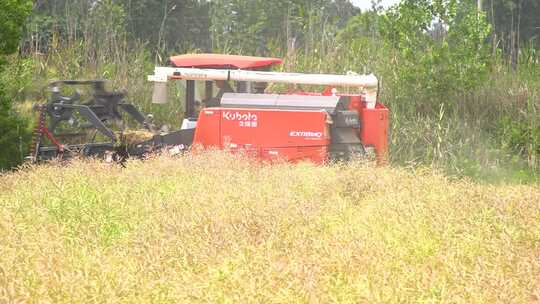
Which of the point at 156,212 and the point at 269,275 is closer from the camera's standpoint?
the point at 269,275

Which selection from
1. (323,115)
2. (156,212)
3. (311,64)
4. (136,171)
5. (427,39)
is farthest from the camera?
(311,64)

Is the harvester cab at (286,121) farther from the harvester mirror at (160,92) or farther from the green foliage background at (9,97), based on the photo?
the green foliage background at (9,97)

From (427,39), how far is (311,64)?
229cm

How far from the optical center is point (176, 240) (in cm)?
561

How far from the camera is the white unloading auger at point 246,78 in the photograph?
498 inches

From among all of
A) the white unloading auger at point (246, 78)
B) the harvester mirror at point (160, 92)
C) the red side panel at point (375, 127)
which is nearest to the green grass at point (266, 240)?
the red side panel at point (375, 127)

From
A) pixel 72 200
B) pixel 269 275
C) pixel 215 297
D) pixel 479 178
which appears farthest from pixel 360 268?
pixel 479 178

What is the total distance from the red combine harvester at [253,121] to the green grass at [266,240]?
282 centimetres

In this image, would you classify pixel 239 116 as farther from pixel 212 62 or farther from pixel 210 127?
pixel 212 62

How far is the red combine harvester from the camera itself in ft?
38.5

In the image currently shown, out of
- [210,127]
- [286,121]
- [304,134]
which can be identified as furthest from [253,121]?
[304,134]

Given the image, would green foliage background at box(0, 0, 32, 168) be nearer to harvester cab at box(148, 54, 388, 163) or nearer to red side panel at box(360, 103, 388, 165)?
harvester cab at box(148, 54, 388, 163)

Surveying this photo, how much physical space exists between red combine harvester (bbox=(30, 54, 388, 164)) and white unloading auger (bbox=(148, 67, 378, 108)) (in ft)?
0.05

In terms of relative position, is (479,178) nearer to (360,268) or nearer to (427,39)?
(427,39)
